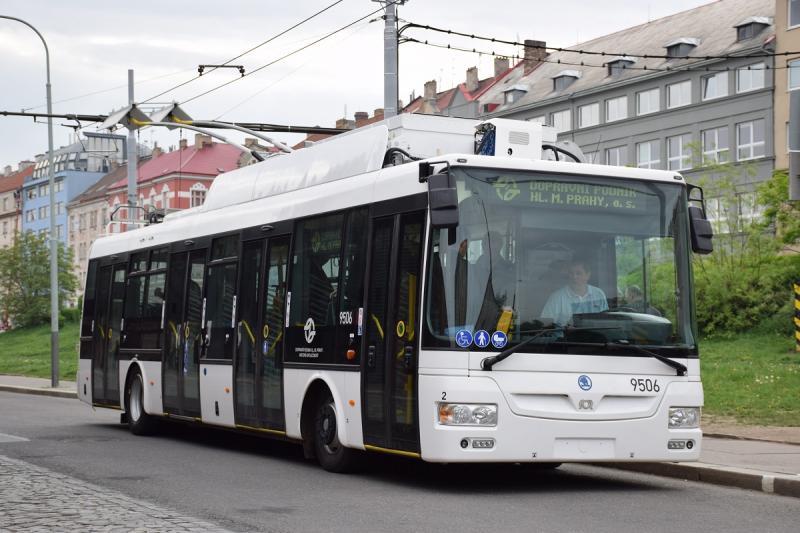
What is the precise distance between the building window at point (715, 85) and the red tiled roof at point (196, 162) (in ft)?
161

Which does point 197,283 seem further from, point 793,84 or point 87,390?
point 793,84

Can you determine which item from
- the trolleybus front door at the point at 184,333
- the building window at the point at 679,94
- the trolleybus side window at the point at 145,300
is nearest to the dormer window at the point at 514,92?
the building window at the point at 679,94

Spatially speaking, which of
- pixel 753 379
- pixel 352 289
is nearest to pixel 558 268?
pixel 352 289

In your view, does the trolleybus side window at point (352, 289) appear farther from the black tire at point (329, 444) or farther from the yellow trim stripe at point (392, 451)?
the yellow trim stripe at point (392, 451)

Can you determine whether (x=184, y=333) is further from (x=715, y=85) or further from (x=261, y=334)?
(x=715, y=85)

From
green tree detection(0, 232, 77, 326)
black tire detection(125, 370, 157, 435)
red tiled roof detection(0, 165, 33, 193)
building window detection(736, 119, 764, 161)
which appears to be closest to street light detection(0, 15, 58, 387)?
black tire detection(125, 370, 157, 435)

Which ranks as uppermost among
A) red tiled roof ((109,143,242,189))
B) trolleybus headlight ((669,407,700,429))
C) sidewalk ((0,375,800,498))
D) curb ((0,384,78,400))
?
red tiled roof ((109,143,242,189))

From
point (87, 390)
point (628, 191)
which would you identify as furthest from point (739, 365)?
point (628, 191)

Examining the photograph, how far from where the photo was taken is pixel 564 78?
80562 millimetres

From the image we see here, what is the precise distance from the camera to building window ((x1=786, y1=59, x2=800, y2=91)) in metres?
61.5

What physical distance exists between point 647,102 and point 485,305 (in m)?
63.0

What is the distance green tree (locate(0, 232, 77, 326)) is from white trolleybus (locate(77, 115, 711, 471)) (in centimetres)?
7935

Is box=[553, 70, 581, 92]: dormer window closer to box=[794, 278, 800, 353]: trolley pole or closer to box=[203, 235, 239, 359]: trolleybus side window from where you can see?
box=[794, 278, 800, 353]: trolley pole

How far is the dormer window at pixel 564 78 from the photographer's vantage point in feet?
263
